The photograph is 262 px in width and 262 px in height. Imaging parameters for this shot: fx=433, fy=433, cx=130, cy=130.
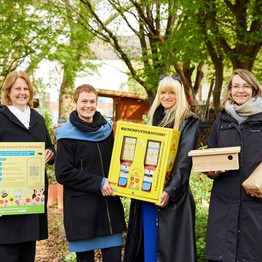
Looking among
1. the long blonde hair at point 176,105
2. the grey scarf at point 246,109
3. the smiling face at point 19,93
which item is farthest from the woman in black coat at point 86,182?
the grey scarf at point 246,109

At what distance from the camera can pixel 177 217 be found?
12.1 feet

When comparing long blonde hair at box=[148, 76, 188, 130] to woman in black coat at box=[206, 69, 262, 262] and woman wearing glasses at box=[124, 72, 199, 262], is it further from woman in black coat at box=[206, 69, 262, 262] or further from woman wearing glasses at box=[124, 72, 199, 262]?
woman in black coat at box=[206, 69, 262, 262]

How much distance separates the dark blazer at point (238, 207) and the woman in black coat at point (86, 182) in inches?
35.9

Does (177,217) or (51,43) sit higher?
(51,43)

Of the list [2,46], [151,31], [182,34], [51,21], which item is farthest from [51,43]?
[182,34]

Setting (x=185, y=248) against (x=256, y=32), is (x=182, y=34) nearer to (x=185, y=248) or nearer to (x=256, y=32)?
(x=256, y=32)

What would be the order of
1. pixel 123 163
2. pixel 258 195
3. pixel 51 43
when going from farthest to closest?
pixel 51 43, pixel 123 163, pixel 258 195

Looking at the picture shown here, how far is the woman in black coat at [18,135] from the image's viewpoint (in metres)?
3.73

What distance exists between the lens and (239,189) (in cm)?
334

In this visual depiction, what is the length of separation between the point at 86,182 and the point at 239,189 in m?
1.27

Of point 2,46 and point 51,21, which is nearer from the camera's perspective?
point 2,46

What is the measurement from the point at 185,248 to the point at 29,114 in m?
1.82

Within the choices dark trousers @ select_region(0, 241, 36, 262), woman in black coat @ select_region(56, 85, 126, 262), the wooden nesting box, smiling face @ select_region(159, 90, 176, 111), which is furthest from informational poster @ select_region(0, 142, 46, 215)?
the wooden nesting box

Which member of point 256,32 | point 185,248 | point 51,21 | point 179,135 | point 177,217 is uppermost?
point 51,21
